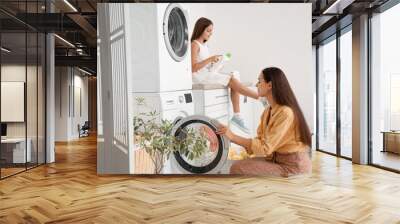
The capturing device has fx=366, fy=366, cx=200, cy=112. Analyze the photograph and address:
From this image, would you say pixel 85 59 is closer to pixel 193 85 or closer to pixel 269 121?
pixel 193 85

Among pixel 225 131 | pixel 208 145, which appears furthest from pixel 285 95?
pixel 208 145

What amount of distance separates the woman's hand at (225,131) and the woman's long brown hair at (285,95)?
2.76 feet

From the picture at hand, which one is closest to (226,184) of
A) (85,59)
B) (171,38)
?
(171,38)

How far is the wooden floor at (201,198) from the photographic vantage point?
11.1 feet

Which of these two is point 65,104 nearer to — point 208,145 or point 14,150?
point 14,150

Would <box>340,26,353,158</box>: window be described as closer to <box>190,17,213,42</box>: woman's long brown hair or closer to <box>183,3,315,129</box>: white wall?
<box>183,3,315,129</box>: white wall

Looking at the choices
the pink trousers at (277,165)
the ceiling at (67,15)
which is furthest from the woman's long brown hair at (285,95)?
the ceiling at (67,15)

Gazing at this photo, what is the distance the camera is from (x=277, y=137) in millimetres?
5438

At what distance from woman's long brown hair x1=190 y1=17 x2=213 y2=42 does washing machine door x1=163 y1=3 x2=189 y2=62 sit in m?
0.11

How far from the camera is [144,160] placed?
219 inches

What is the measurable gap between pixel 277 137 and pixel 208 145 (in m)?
1.04

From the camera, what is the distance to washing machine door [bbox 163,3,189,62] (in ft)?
17.8

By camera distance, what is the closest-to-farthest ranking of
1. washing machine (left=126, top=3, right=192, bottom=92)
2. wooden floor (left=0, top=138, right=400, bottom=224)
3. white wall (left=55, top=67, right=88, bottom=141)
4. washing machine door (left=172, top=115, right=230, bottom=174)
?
wooden floor (left=0, top=138, right=400, bottom=224)
washing machine (left=126, top=3, right=192, bottom=92)
washing machine door (left=172, top=115, right=230, bottom=174)
white wall (left=55, top=67, right=88, bottom=141)

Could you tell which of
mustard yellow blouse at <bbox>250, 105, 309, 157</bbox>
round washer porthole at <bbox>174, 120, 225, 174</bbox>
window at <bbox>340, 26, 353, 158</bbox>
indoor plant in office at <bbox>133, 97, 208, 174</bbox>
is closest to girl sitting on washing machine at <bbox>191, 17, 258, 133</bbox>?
mustard yellow blouse at <bbox>250, 105, 309, 157</bbox>
